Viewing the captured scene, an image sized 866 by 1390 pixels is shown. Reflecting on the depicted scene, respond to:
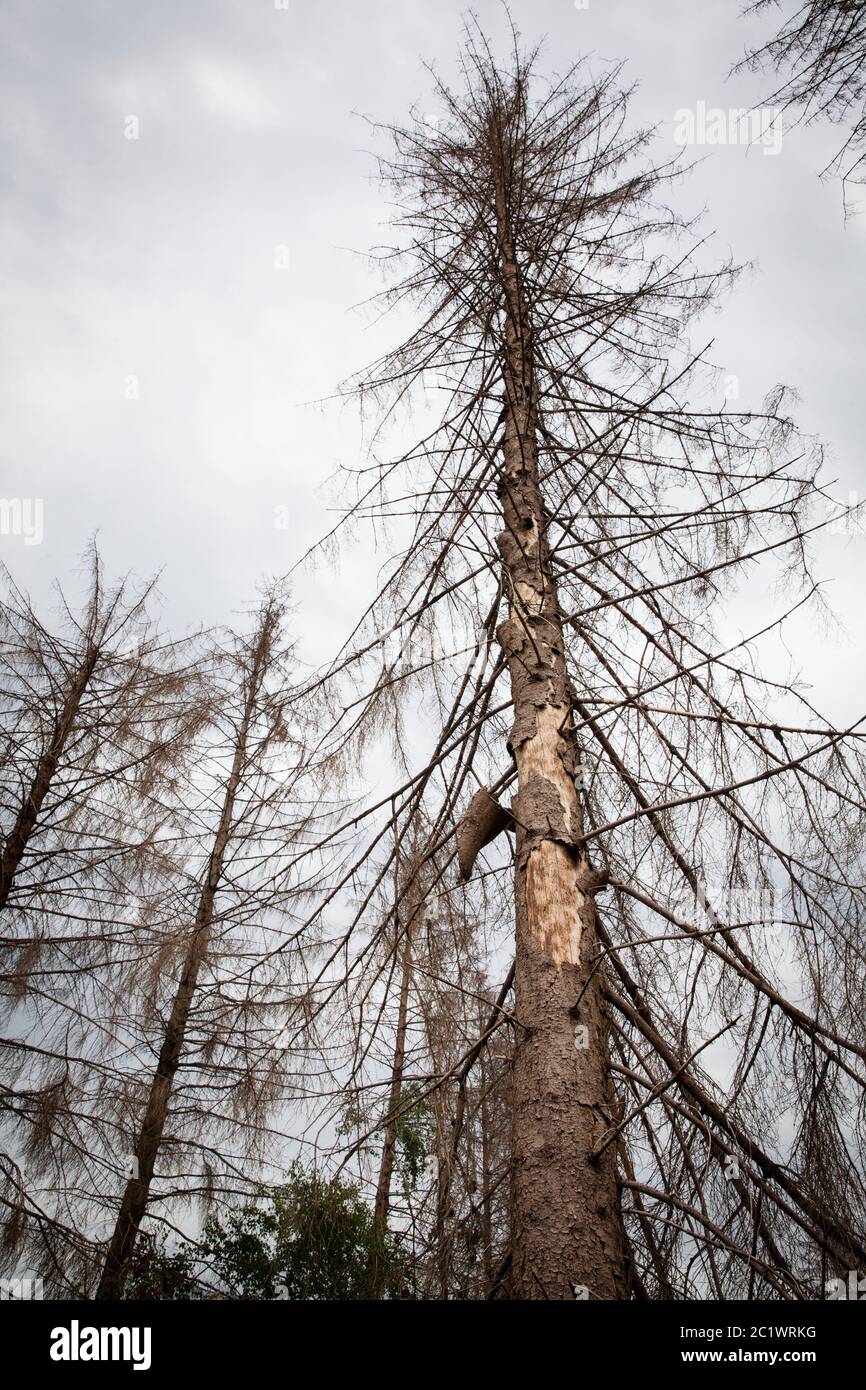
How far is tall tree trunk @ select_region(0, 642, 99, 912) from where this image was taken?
5168 millimetres

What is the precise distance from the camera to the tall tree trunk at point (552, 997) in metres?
1.80

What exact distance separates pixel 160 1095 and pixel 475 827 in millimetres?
4331

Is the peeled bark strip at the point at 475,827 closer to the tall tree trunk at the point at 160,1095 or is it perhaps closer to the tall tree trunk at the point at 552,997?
the tall tree trunk at the point at 552,997

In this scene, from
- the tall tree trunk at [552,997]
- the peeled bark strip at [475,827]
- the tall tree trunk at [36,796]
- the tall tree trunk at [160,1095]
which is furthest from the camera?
the tall tree trunk at [36,796]

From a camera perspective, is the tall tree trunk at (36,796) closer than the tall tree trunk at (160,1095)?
No

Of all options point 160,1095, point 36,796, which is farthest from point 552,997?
point 160,1095

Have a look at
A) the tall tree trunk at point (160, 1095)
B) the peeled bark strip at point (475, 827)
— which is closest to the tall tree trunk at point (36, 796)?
the tall tree trunk at point (160, 1095)

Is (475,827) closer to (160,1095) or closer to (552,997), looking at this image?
(552,997)

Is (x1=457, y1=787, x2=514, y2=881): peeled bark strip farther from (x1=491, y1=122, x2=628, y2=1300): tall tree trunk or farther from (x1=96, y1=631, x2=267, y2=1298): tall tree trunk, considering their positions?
(x1=96, y1=631, x2=267, y2=1298): tall tree trunk

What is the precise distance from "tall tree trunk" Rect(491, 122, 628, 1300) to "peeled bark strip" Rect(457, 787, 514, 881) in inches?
4.8

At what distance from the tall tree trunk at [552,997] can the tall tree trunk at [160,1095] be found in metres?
2.28

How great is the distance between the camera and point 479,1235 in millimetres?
2477

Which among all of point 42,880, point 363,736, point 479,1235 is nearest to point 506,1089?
point 479,1235
